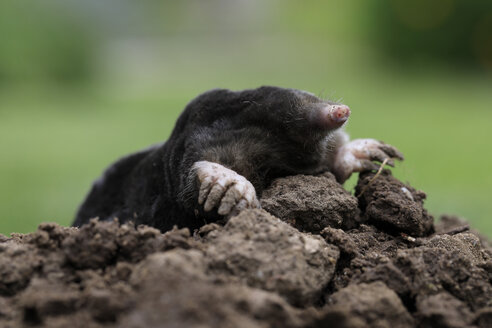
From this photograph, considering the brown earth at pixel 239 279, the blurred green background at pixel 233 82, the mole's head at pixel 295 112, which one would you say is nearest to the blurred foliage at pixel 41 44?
the blurred green background at pixel 233 82

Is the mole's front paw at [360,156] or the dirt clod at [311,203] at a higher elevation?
the mole's front paw at [360,156]

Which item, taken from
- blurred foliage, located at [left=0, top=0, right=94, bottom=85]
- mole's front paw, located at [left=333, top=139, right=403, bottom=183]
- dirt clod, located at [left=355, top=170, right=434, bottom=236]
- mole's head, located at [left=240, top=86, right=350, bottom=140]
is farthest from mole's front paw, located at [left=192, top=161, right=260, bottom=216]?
blurred foliage, located at [left=0, top=0, right=94, bottom=85]

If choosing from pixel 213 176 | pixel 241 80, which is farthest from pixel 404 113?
pixel 213 176

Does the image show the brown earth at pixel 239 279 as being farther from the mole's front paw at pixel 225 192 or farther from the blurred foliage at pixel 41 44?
the blurred foliage at pixel 41 44

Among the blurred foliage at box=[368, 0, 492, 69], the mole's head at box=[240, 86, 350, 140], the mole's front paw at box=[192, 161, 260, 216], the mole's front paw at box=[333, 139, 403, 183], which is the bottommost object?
the mole's front paw at box=[192, 161, 260, 216]

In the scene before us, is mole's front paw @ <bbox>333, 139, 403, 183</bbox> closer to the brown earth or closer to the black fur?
the black fur

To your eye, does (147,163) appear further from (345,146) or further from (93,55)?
(93,55)
